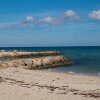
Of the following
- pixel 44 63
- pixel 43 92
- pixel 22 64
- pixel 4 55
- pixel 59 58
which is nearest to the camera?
pixel 43 92

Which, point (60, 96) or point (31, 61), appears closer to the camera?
point (60, 96)

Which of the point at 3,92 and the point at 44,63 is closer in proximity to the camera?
the point at 3,92

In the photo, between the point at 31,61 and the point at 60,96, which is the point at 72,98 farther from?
the point at 31,61

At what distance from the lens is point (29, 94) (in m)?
15.2

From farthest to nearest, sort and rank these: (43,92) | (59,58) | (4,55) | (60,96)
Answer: (4,55)
(59,58)
(43,92)
(60,96)

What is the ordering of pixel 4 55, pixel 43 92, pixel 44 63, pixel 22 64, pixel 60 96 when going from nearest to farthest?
1. pixel 60 96
2. pixel 43 92
3. pixel 22 64
4. pixel 44 63
5. pixel 4 55

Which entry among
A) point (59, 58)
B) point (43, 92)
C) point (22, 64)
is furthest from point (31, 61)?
point (43, 92)

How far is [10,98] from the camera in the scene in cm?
1404

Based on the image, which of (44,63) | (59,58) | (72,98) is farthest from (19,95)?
(59,58)

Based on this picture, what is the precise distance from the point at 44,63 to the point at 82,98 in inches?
1244

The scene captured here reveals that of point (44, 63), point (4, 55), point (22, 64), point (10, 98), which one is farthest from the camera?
point (4, 55)

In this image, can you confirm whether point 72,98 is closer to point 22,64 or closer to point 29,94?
point 29,94

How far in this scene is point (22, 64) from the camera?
4094 centimetres

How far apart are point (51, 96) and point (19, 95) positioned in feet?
5.56
